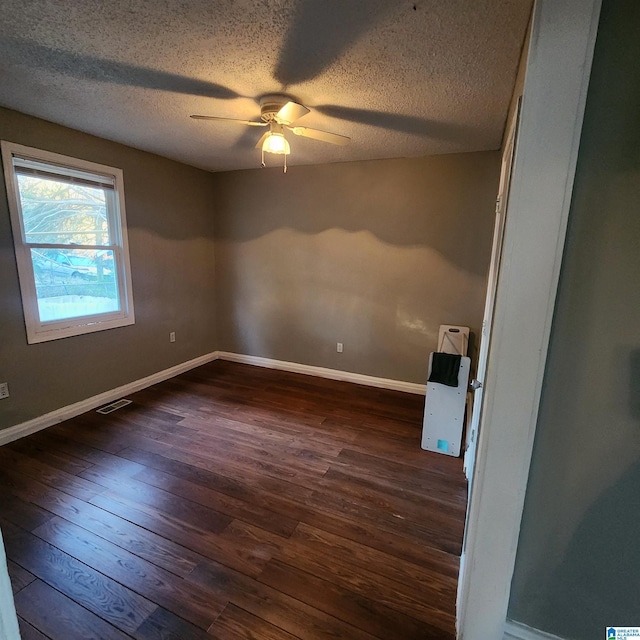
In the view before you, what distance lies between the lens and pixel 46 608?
1379 millimetres

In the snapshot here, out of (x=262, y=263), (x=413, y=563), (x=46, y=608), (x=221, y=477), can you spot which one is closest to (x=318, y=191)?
(x=262, y=263)

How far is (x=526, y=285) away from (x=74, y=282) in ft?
11.1

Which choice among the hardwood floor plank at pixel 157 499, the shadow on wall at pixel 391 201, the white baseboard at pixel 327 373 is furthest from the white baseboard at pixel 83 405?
the shadow on wall at pixel 391 201

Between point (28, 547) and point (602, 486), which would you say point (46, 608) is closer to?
point (28, 547)

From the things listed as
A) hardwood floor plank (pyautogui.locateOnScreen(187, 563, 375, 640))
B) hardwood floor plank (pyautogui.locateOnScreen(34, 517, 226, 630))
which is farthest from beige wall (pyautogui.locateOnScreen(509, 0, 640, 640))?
hardwood floor plank (pyautogui.locateOnScreen(34, 517, 226, 630))

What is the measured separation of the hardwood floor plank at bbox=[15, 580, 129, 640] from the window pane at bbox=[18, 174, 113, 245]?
7.68 feet

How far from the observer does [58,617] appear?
1348mm

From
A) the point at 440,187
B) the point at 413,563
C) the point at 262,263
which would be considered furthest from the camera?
the point at 262,263

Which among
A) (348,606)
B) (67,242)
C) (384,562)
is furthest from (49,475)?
(384,562)

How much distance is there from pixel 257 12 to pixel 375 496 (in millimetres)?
2478

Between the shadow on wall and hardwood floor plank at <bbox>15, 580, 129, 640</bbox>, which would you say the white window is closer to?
the shadow on wall

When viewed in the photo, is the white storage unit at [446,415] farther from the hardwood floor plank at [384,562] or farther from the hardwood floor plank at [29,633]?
the hardwood floor plank at [29,633]

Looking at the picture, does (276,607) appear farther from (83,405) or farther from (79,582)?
(83,405)

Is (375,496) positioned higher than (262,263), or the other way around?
(262,263)
